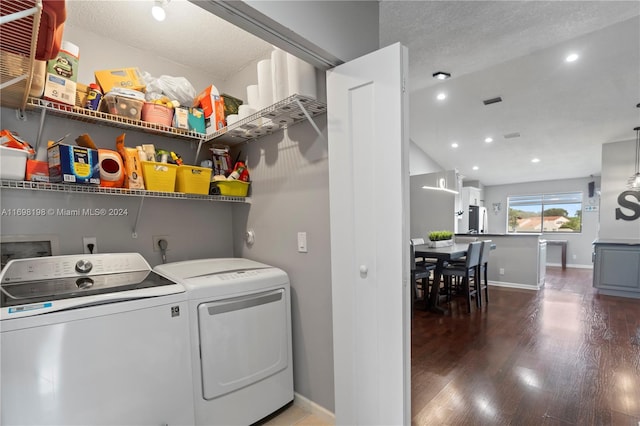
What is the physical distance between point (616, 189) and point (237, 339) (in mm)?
6562

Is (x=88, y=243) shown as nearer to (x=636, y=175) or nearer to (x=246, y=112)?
(x=246, y=112)

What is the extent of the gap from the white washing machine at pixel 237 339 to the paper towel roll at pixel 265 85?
3.38ft

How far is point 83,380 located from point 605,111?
6.71m

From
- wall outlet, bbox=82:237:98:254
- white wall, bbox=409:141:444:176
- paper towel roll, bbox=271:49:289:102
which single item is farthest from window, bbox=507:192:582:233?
wall outlet, bbox=82:237:98:254

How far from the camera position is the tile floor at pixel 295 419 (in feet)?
5.56

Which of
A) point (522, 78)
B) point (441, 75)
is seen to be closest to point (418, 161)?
point (522, 78)

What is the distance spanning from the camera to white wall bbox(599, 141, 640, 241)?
189 inches

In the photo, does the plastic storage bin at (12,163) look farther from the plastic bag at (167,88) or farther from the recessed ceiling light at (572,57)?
the recessed ceiling light at (572,57)

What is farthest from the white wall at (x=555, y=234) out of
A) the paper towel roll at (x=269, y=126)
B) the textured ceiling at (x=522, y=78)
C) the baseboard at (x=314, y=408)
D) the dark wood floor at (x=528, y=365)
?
the paper towel roll at (x=269, y=126)

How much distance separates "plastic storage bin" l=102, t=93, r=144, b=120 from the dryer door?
3.88 feet

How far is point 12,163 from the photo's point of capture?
1288 mm

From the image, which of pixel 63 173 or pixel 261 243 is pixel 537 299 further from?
pixel 63 173

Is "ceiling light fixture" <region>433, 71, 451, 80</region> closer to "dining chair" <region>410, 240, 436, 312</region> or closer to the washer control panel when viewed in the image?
"dining chair" <region>410, 240, 436, 312</region>

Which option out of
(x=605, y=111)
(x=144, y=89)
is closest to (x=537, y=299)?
(x=605, y=111)
